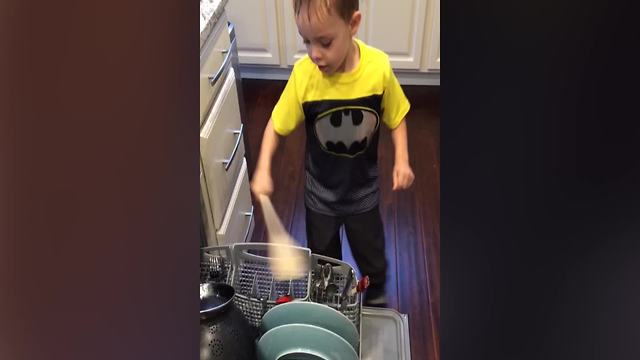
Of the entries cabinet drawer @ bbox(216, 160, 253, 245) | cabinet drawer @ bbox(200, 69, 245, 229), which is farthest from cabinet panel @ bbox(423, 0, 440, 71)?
cabinet drawer @ bbox(216, 160, 253, 245)

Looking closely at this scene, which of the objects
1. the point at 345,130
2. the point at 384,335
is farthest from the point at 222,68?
the point at 384,335

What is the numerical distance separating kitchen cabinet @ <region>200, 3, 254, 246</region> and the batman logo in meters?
0.10

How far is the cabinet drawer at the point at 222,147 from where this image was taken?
61cm

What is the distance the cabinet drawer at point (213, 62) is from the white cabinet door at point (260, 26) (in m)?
0.02

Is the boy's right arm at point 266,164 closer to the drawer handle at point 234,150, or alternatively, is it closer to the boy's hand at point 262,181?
the boy's hand at point 262,181

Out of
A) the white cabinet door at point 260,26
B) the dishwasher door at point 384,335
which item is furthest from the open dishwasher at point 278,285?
the white cabinet door at point 260,26

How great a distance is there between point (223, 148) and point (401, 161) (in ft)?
0.90

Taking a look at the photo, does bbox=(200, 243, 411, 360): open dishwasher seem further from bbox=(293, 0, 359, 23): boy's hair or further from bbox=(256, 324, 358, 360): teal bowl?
bbox=(293, 0, 359, 23): boy's hair

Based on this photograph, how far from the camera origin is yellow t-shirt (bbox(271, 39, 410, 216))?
17.0 inches

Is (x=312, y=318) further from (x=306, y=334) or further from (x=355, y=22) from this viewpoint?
(x=355, y=22)
